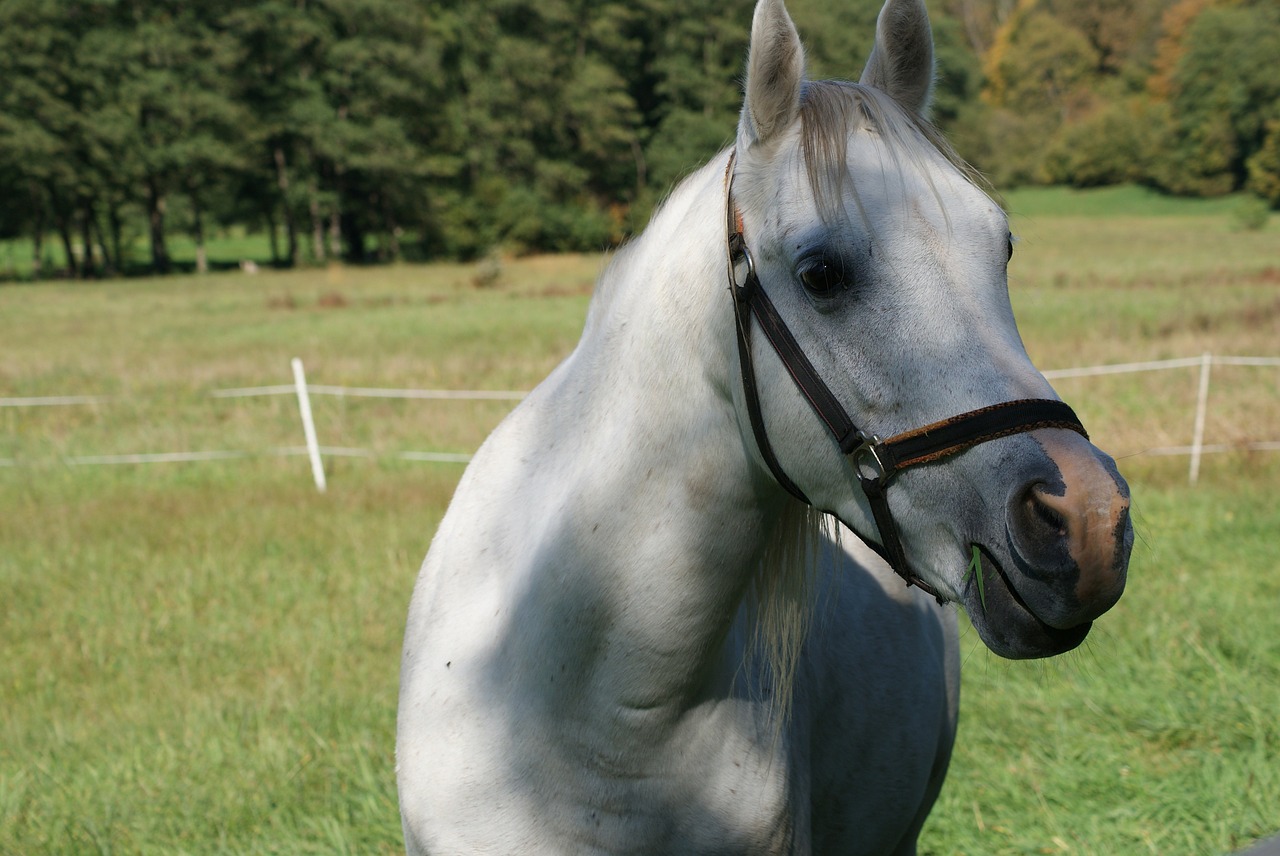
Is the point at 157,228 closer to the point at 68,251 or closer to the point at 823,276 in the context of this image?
the point at 68,251

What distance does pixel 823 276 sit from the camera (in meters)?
1.42

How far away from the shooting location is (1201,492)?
26.1ft

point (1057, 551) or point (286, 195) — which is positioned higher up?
point (1057, 551)

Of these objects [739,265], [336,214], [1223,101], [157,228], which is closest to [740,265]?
[739,265]

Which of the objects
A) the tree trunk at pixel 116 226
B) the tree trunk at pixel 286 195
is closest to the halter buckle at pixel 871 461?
the tree trunk at pixel 286 195

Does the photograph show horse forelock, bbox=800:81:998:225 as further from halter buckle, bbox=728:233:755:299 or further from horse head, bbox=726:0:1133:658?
halter buckle, bbox=728:233:755:299

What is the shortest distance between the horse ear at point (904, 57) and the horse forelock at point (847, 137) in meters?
0.15

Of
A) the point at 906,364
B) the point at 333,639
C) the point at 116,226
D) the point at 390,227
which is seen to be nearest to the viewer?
the point at 906,364

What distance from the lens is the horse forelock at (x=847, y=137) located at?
140 cm

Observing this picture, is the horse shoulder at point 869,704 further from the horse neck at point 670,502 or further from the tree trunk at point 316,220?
the tree trunk at point 316,220

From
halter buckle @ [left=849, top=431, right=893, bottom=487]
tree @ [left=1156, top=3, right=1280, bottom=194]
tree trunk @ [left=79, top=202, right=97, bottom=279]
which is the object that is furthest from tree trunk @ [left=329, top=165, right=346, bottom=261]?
tree @ [left=1156, top=3, right=1280, bottom=194]

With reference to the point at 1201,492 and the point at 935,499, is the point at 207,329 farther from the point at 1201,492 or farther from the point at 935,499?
the point at 935,499

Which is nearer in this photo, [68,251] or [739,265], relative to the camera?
[739,265]

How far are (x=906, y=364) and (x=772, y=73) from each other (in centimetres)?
50
